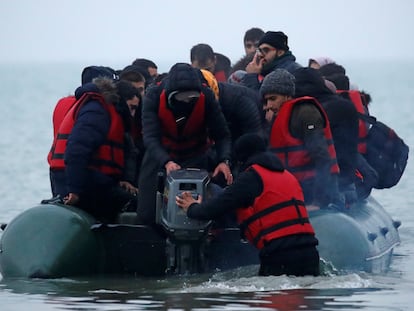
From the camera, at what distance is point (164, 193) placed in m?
15.5

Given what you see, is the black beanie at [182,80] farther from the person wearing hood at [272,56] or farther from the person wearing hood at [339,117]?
the person wearing hood at [272,56]

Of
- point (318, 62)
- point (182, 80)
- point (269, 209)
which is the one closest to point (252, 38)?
point (318, 62)

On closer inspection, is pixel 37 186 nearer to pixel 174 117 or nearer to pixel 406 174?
pixel 406 174

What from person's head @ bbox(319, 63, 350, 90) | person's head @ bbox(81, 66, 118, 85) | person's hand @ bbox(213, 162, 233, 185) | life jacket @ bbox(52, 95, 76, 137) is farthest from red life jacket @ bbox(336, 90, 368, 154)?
life jacket @ bbox(52, 95, 76, 137)

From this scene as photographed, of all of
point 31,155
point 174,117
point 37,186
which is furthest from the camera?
point 31,155

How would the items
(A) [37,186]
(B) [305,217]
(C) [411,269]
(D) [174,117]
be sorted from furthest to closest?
(A) [37,186], (C) [411,269], (D) [174,117], (B) [305,217]

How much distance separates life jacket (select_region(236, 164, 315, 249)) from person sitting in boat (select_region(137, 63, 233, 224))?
3.68 ft

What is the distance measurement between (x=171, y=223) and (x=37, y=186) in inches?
605

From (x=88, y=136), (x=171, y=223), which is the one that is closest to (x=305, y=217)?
(x=171, y=223)

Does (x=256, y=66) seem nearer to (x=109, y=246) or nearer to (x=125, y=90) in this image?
(x=125, y=90)

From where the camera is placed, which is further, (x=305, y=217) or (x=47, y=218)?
(x=47, y=218)

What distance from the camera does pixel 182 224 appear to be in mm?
15156

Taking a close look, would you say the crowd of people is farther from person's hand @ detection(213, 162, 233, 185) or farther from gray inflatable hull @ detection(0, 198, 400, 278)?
gray inflatable hull @ detection(0, 198, 400, 278)

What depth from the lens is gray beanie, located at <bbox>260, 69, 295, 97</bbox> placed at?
15.9 meters
